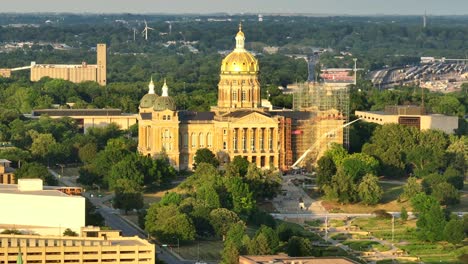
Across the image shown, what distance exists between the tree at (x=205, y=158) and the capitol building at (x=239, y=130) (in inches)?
47.6

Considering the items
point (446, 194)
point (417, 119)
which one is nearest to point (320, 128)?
point (417, 119)

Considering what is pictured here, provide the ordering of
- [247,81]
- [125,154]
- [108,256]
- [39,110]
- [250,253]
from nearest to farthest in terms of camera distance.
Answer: [108,256] → [250,253] → [125,154] → [247,81] → [39,110]

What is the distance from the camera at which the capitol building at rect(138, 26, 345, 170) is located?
119250mm

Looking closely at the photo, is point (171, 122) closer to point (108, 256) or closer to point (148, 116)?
point (148, 116)

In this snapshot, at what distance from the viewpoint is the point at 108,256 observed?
78.1 meters

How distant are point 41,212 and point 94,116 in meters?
55.4

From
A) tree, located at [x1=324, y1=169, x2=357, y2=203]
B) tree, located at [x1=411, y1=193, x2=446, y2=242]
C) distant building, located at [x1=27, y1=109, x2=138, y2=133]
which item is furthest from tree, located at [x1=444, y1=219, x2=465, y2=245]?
distant building, located at [x1=27, y1=109, x2=138, y2=133]

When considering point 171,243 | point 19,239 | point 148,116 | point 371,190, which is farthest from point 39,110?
point 19,239

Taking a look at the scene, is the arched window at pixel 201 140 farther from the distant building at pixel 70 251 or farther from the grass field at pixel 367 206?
the distant building at pixel 70 251

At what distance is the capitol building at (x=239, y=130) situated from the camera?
11925 cm

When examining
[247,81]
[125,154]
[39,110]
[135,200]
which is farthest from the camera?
[39,110]

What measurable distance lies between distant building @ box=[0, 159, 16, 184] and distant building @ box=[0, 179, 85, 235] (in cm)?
1472

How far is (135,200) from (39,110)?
46781 millimetres

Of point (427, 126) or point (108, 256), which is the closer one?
point (108, 256)
